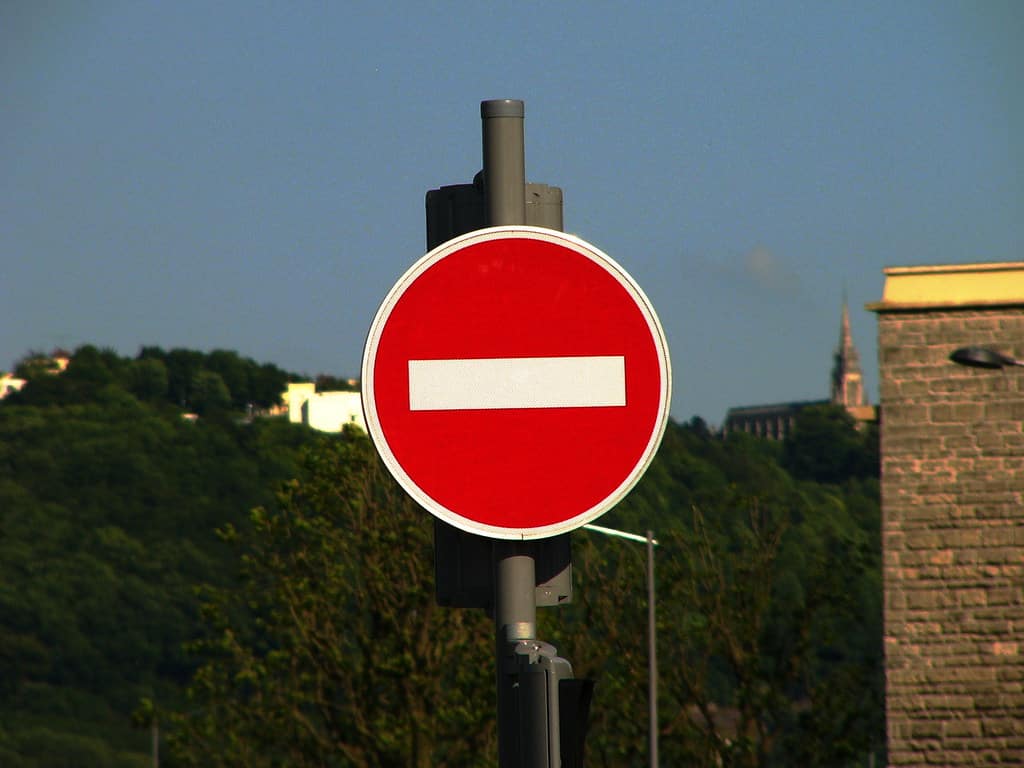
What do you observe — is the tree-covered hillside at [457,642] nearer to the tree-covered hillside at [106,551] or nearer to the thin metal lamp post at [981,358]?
the thin metal lamp post at [981,358]

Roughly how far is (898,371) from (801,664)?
41.7ft

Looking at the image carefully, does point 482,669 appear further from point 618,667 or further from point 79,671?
point 79,671

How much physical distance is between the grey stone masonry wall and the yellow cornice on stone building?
0.15m

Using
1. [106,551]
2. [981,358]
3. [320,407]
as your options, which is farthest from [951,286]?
[320,407]

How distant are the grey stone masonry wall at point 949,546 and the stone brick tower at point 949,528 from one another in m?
0.01

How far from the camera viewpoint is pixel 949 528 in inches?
857

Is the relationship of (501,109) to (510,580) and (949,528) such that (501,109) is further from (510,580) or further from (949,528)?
(949,528)

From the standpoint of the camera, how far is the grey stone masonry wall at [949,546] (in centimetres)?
2155

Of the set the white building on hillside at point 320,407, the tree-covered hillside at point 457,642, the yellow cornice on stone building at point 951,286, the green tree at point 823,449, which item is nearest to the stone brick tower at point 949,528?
the yellow cornice on stone building at point 951,286

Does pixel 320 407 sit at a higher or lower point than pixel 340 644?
higher

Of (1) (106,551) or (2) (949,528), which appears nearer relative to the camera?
(2) (949,528)

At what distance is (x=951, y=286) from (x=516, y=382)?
62.9ft

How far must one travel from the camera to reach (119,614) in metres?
86.2

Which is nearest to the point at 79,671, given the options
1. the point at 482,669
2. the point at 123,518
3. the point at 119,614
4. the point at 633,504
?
the point at 119,614
